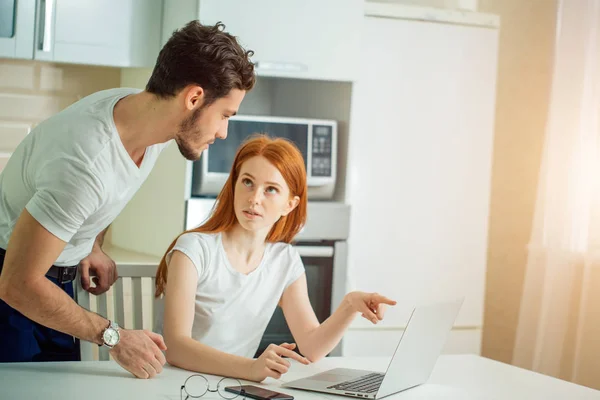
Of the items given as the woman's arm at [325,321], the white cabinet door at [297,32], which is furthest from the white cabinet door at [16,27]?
the woman's arm at [325,321]

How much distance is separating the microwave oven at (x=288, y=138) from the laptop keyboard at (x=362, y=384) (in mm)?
1234

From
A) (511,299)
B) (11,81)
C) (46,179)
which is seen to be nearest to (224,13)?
(11,81)

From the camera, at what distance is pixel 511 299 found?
3541mm

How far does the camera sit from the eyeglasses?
138 centimetres

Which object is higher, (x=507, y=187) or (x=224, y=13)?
(x=224, y=13)

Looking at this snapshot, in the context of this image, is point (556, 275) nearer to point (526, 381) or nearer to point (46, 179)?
point (526, 381)

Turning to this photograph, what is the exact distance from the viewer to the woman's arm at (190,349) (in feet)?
4.88

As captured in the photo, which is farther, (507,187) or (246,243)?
(507,187)

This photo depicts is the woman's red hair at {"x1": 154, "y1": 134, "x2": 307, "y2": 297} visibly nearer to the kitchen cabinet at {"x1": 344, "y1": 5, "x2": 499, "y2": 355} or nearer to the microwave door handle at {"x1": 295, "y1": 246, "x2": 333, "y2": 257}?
the microwave door handle at {"x1": 295, "y1": 246, "x2": 333, "y2": 257}

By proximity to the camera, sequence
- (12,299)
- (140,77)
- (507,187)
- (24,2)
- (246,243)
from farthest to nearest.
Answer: (507,187) < (140,77) < (24,2) < (246,243) < (12,299)

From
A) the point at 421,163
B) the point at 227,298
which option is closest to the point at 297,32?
the point at 421,163

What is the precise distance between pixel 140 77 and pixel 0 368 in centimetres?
166

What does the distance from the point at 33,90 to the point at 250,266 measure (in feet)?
4.91

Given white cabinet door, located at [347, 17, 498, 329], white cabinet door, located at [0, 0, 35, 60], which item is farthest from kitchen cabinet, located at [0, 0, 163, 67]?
white cabinet door, located at [347, 17, 498, 329]
